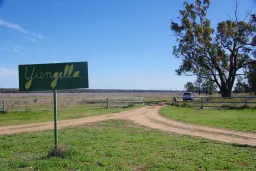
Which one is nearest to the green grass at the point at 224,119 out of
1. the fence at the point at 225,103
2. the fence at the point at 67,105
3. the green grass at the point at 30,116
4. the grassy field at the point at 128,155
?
the grassy field at the point at 128,155

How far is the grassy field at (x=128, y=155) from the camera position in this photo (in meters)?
6.83

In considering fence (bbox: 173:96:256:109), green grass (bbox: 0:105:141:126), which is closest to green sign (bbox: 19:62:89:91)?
green grass (bbox: 0:105:141:126)

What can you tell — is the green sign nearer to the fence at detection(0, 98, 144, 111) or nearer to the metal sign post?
the metal sign post

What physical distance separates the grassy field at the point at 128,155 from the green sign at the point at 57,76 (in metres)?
1.73

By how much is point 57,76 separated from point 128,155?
9.27ft

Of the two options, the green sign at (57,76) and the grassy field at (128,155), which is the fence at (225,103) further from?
A: the green sign at (57,76)

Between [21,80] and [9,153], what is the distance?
2.04m

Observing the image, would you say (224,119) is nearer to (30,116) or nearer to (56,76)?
(30,116)

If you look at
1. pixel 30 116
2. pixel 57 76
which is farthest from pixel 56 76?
pixel 30 116

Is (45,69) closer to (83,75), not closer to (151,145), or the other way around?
(83,75)

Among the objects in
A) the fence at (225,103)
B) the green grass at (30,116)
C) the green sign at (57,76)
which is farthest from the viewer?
the fence at (225,103)

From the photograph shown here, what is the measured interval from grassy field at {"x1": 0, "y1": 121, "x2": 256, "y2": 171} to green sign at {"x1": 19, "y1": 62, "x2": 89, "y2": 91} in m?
1.73

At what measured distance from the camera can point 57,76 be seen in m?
8.10

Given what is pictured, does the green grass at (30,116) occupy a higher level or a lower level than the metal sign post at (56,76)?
lower
